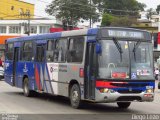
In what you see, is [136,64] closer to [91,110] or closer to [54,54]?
[91,110]

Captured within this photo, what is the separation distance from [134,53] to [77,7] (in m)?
66.2

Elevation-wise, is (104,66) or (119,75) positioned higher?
(104,66)

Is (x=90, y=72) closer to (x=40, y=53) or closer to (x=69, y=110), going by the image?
(x=69, y=110)

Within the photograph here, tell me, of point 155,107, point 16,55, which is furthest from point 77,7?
point 155,107

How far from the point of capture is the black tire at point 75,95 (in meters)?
14.9

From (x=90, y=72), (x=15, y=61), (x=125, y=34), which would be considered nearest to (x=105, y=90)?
(x=90, y=72)

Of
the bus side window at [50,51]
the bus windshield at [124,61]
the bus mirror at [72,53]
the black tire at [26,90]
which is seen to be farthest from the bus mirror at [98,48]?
the black tire at [26,90]

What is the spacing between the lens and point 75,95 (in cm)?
1511

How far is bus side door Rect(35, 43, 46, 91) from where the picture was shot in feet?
59.7

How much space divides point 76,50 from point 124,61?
2071 millimetres

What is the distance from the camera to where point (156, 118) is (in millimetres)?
12930

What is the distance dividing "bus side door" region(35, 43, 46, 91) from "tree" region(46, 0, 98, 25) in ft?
192

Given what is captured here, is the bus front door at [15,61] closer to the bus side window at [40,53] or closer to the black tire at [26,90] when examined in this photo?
the black tire at [26,90]

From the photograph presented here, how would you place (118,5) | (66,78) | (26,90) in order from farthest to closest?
(118,5)
(26,90)
(66,78)
